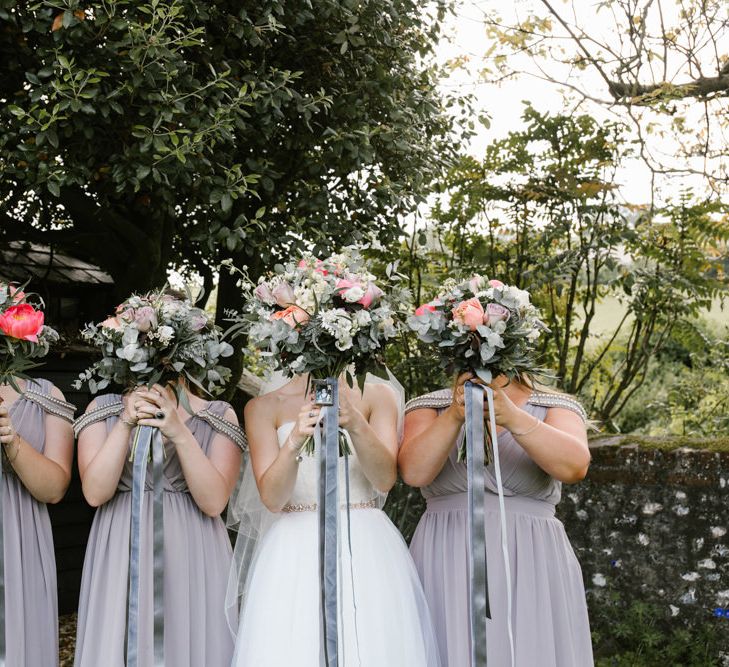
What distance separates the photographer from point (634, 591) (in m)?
5.78

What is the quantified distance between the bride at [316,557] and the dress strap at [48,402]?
2.49ft

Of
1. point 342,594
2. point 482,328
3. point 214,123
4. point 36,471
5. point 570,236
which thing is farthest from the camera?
point 570,236

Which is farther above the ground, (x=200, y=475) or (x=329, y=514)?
(x=200, y=475)

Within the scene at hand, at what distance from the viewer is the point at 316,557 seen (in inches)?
129

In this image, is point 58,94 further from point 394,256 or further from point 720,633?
point 720,633

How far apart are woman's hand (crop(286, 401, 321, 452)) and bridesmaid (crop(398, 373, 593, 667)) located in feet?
1.38

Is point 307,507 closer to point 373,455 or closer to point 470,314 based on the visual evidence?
point 373,455

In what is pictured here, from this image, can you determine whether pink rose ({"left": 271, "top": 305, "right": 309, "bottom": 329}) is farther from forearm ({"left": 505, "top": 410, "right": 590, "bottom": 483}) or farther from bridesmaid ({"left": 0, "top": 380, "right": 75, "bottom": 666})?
bridesmaid ({"left": 0, "top": 380, "right": 75, "bottom": 666})

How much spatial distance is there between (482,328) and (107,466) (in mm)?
1489

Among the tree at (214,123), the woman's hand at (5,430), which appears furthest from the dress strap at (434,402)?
the tree at (214,123)

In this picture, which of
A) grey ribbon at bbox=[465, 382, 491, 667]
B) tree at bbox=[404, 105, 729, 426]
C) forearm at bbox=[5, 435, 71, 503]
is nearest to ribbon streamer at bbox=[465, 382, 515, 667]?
grey ribbon at bbox=[465, 382, 491, 667]

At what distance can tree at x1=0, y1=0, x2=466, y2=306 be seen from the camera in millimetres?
4245

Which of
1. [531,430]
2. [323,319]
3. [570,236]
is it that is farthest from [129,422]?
[570,236]

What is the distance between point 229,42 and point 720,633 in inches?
189
